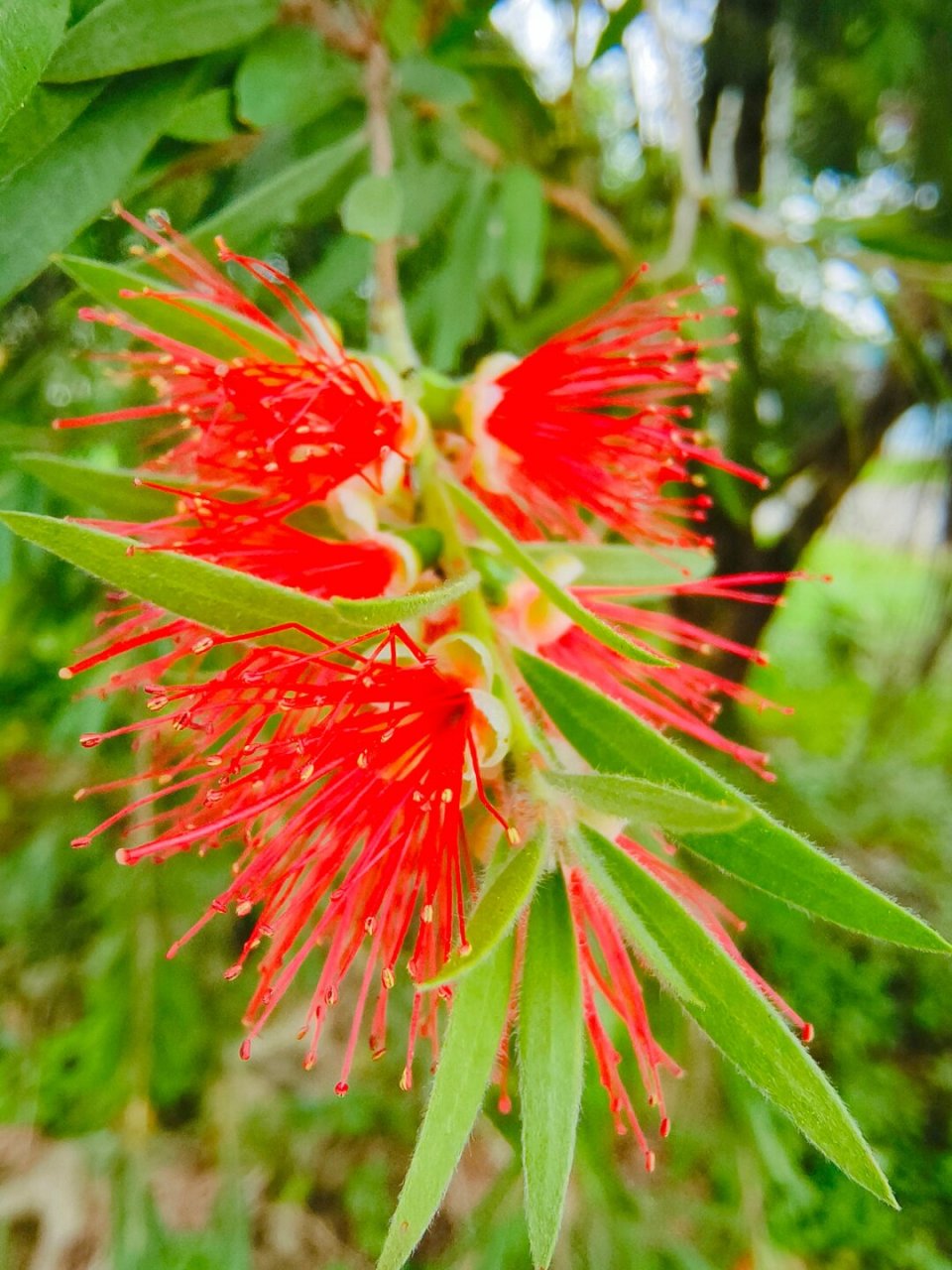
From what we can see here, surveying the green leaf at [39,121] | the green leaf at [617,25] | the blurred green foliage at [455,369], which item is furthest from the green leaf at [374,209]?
the green leaf at [617,25]

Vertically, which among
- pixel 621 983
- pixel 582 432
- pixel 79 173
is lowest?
pixel 621 983

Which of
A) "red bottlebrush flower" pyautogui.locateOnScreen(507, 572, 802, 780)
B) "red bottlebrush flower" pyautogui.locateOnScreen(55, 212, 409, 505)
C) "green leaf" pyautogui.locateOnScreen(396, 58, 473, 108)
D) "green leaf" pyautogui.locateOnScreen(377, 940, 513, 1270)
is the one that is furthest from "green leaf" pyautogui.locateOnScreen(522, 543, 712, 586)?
"green leaf" pyautogui.locateOnScreen(396, 58, 473, 108)

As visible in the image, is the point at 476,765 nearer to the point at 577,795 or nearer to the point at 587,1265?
the point at 577,795

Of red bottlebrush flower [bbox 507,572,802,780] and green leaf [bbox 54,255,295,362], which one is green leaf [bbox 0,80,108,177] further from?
red bottlebrush flower [bbox 507,572,802,780]

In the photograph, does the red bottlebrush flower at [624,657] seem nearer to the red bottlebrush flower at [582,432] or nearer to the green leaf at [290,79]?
the red bottlebrush flower at [582,432]

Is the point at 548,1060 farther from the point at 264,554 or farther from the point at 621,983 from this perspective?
the point at 264,554

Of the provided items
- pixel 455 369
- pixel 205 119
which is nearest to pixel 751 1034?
pixel 205 119
